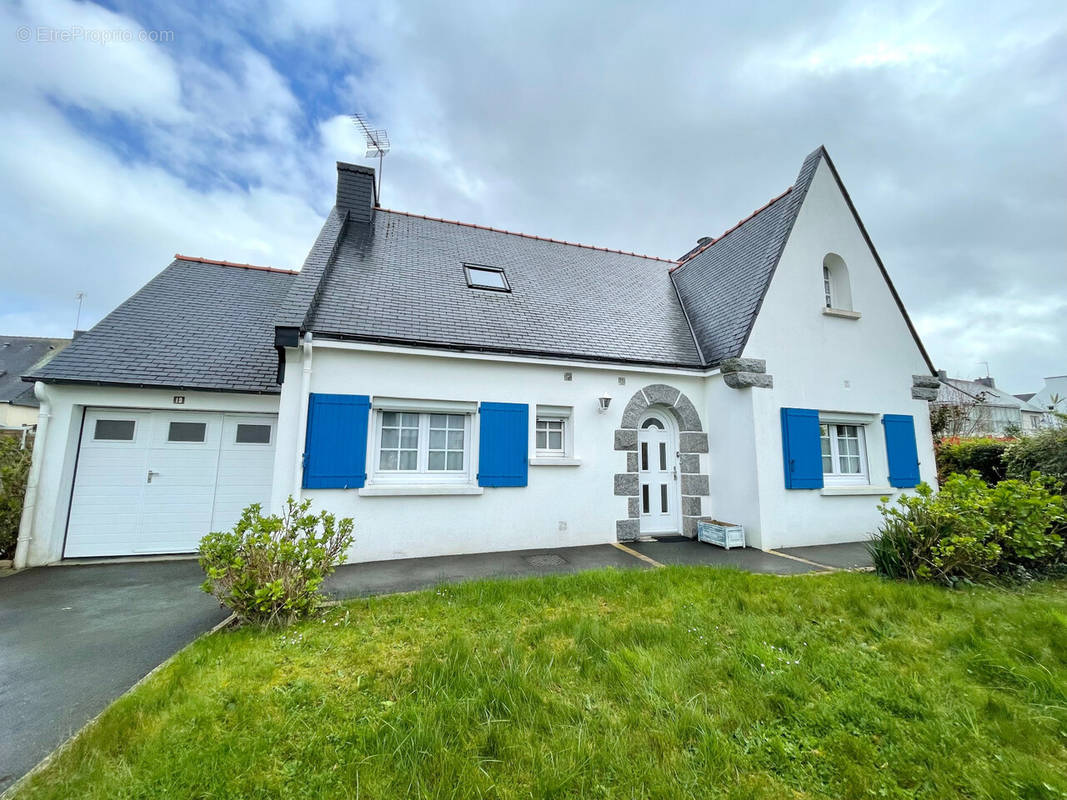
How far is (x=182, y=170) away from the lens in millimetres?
9266

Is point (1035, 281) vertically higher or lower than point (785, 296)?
higher

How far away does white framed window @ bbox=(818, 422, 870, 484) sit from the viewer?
823 cm

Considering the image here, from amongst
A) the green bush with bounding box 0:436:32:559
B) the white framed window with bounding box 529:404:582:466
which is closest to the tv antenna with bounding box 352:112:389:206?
the white framed window with bounding box 529:404:582:466

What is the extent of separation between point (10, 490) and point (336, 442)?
232 inches

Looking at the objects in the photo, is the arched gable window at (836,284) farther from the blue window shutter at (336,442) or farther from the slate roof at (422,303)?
the blue window shutter at (336,442)

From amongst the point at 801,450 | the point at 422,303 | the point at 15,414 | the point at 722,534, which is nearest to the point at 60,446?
the point at 422,303

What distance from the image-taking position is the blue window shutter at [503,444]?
22.6 ft

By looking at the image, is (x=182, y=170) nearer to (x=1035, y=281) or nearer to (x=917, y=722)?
(x=917, y=722)

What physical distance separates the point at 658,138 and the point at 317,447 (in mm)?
12528

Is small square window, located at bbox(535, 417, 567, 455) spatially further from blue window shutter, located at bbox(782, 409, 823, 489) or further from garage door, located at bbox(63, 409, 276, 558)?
garage door, located at bbox(63, 409, 276, 558)

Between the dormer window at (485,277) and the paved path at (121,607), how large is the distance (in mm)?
5781

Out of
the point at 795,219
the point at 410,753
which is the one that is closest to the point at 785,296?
the point at 795,219

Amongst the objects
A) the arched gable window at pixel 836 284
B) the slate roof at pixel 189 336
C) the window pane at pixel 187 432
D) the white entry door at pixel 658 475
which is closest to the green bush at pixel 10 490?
the slate roof at pixel 189 336

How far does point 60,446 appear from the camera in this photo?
6.69m
